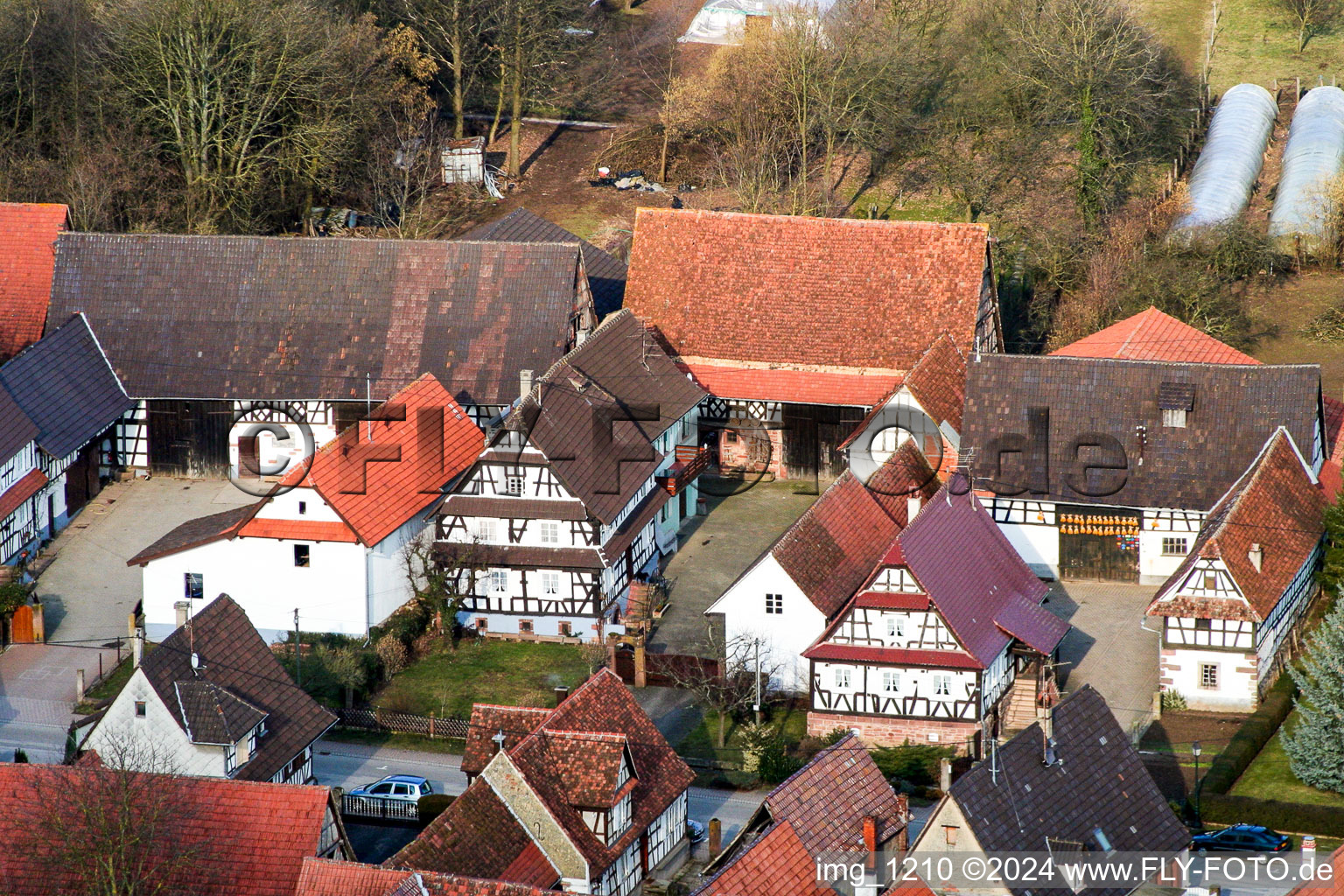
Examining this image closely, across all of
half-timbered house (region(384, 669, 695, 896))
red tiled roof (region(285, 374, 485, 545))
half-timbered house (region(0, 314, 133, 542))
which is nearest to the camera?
half-timbered house (region(384, 669, 695, 896))

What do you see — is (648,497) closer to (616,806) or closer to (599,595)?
(599,595)

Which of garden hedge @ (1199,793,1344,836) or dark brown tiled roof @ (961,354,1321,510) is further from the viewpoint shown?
dark brown tiled roof @ (961,354,1321,510)

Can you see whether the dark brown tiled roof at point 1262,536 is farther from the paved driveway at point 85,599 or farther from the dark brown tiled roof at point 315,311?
the paved driveway at point 85,599

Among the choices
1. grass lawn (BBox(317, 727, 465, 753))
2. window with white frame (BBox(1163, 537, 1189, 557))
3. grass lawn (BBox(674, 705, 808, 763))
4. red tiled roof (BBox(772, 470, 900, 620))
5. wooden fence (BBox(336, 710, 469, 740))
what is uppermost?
red tiled roof (BBox(772, 470, 900, 620))

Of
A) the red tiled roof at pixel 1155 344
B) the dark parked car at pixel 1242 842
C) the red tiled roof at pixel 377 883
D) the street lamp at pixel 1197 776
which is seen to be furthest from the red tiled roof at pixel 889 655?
the red tiled roof at pixel 1155 344

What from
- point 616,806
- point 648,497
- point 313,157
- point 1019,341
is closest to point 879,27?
point 1019,341

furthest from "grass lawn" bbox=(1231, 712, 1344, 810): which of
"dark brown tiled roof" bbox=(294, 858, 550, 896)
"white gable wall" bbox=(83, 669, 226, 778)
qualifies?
"white gable wall" bbox=(83, 669, 226, 778)

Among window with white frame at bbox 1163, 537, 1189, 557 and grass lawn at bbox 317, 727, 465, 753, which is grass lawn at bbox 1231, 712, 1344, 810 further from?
grass lawn at bbox 317, 727, 465, 753
